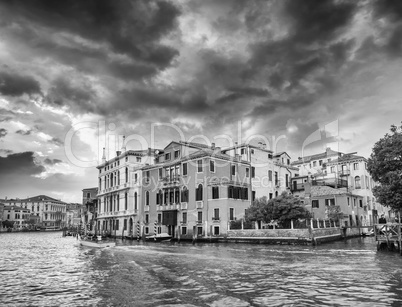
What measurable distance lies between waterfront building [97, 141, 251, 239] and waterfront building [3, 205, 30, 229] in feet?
304

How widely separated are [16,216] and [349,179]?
118562mm

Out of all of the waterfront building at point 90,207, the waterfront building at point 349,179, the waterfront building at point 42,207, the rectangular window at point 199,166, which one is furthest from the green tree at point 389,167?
the waterfront building at point 42,207

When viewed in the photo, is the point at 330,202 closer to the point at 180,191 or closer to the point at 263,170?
the point at 263,170

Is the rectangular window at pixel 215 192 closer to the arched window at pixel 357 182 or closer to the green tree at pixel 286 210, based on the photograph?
the green tree at pixel 286 210

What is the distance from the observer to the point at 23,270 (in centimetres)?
1903

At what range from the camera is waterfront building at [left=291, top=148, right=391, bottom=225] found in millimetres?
48219

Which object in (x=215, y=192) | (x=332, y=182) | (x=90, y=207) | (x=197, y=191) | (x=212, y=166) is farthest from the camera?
(x=90, y=207)

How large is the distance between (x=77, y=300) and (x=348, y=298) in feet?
26.7

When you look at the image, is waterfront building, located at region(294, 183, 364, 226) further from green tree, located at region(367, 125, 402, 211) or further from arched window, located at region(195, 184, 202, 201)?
green tree, located at region(367, 125, 402, 211)

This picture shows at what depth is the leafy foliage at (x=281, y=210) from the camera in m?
35.1

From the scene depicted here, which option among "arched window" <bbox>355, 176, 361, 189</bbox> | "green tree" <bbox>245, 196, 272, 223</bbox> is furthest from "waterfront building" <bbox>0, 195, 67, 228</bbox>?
"green tree" <bbox>245, 196, 272, 223</bbox>

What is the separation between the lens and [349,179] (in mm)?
53219

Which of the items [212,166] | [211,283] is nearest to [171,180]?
[212,166]

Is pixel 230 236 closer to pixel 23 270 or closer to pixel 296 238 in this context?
pixel 296 238
